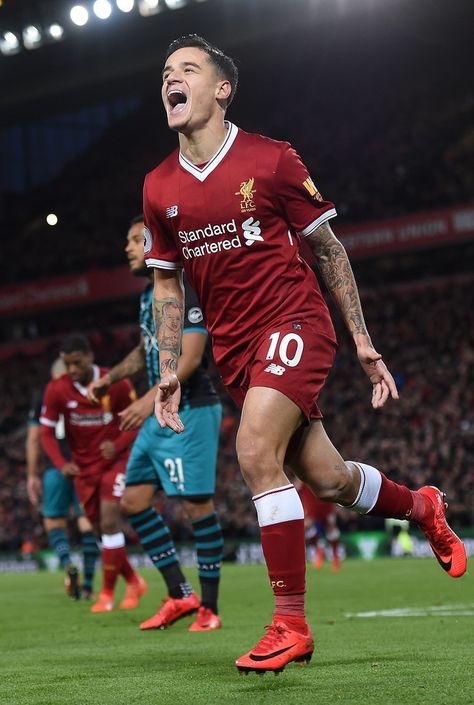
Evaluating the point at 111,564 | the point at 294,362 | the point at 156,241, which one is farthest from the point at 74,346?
the point at 294,362

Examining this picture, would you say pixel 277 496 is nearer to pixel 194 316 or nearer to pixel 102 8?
pixel 194 316

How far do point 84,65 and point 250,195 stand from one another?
77.1ft

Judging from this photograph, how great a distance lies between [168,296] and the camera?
4918mm

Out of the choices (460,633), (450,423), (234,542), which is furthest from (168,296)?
(450,423)

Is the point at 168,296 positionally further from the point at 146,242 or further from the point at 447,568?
the point at 447,568

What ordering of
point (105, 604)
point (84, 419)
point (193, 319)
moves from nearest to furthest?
point (193, 319) → point (105, 604) → point (84, 419)

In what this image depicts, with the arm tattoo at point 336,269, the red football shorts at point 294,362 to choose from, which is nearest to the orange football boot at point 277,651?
the red football shorts at point 294,362

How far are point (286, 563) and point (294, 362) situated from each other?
0.75m

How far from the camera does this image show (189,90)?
455cm

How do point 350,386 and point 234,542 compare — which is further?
point 350,386

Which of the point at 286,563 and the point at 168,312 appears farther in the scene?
the point at 168,312

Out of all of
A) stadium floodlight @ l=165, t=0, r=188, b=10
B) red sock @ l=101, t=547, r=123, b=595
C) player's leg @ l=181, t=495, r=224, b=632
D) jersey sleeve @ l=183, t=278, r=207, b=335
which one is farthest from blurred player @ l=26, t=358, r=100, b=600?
stadium floodlight @ l=165, t=0, r=188, b=10

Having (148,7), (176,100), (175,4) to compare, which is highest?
(148,7)

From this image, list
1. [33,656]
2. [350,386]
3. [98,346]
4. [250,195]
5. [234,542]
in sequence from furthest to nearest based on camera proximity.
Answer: [98,346] < [350,386] < [234,542] < [33,656] < [250,195]
